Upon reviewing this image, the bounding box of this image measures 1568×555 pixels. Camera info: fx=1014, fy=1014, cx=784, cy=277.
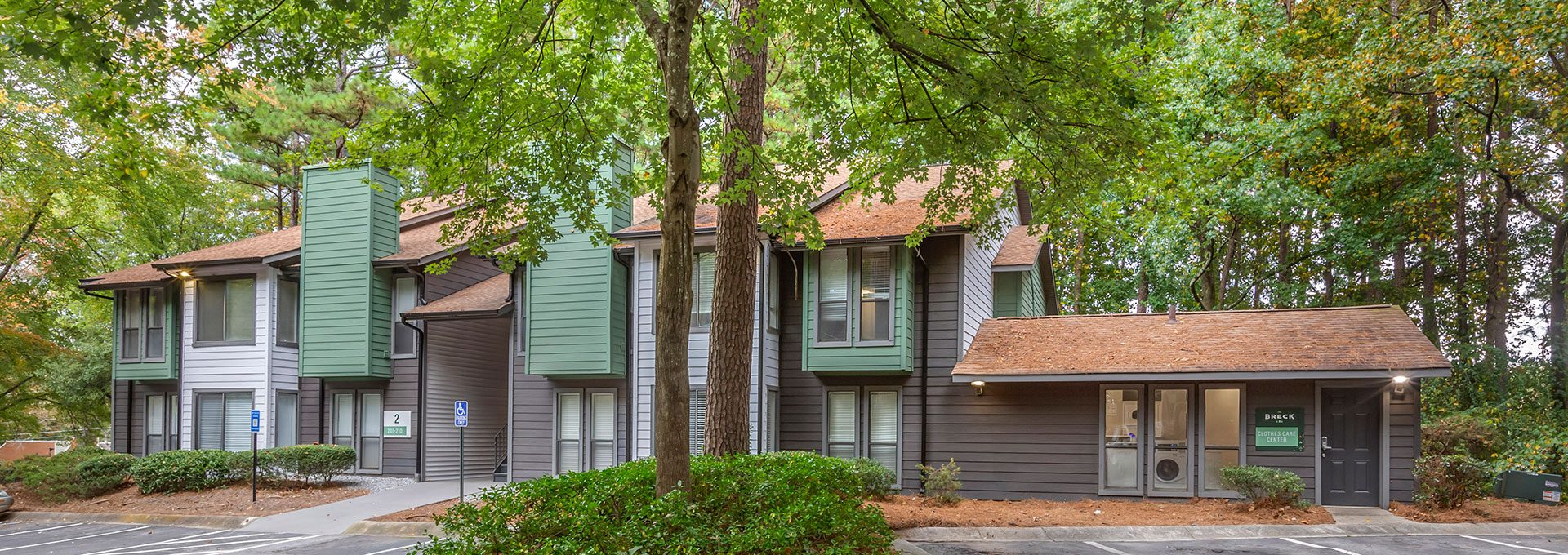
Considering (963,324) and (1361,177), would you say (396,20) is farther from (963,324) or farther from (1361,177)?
(1361,177)

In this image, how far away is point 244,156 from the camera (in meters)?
30.3

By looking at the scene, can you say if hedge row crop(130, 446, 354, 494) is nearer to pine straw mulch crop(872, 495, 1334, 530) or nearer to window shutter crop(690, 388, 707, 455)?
window shutter crop(690, 388, 707, 455)

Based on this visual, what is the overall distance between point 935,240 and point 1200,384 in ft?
15.4

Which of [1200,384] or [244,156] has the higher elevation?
[244,156]

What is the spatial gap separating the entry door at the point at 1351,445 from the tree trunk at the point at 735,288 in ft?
30.2

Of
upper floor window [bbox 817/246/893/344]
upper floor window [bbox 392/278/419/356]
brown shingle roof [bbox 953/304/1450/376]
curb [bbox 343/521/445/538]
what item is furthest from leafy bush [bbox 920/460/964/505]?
upper floor window [bbox 392/278/419/356]

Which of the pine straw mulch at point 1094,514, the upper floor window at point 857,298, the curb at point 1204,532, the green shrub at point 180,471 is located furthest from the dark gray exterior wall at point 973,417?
the green shrub at point 180,471

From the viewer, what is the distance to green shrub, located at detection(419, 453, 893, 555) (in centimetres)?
659

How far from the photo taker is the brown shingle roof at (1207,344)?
14.7 m

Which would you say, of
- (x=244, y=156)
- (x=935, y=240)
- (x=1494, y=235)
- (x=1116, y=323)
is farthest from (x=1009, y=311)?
(x=244, y=156)

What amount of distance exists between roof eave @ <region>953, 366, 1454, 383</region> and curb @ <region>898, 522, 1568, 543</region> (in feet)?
6.69

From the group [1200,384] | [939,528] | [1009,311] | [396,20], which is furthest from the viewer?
[1009,311]

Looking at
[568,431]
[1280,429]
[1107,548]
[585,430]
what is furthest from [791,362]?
[1280,429]

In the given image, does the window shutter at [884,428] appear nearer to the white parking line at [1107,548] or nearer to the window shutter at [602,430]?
the window shutter at [602,430]
